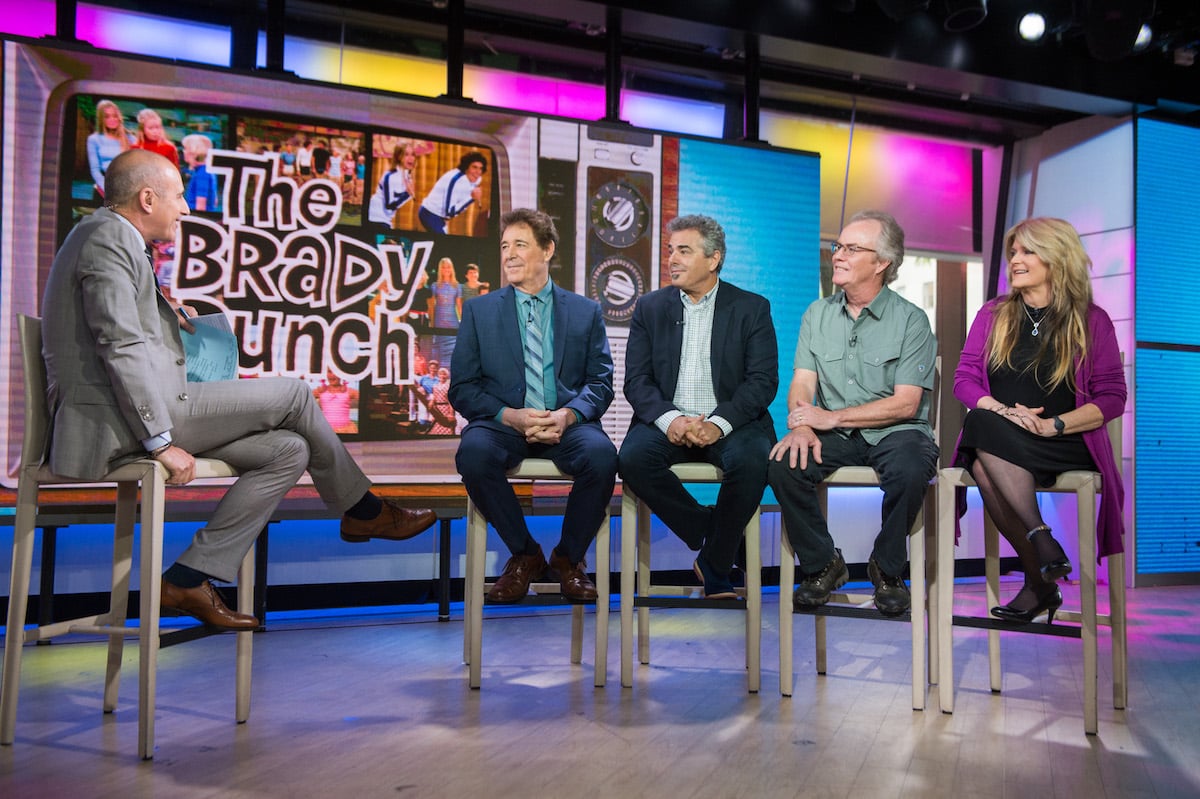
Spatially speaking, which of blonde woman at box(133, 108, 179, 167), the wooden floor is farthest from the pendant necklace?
blonde woman at box(133, 108, 179, 167)

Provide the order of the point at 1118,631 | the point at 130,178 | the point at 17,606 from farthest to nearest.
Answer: the point at 1118,631 < the point at 130,178 < the point at 17,606

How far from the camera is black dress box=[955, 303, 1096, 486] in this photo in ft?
9.60

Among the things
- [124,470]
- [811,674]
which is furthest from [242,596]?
[811,674]

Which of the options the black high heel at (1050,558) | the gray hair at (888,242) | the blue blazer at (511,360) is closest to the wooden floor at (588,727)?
the black high heel at (1050,558)

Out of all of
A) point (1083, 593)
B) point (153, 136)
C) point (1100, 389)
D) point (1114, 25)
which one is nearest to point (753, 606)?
point (1083, 593)

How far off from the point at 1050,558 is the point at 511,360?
5.70ft

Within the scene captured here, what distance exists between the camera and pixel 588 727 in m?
2.65

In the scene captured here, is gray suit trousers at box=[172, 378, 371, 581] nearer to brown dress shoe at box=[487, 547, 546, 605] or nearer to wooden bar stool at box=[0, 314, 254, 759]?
wooden bar stool at box=[0, 314, 254, 759]

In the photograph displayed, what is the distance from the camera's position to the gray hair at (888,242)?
3.34 meters

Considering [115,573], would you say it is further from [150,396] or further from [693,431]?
[693,431]

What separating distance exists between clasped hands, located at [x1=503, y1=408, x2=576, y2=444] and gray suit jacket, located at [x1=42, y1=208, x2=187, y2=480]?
3.64 feet

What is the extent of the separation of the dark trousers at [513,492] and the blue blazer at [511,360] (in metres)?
0.15

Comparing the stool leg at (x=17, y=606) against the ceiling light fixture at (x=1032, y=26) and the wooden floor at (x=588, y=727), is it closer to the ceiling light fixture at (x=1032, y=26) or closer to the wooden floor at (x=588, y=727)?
the wooden floor at (x=588, y=727)

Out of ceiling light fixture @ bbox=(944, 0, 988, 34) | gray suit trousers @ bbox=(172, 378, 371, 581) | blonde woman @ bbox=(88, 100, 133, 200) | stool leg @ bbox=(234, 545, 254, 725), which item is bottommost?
stool leg @ bbox=(234, 545, 254, 725)
